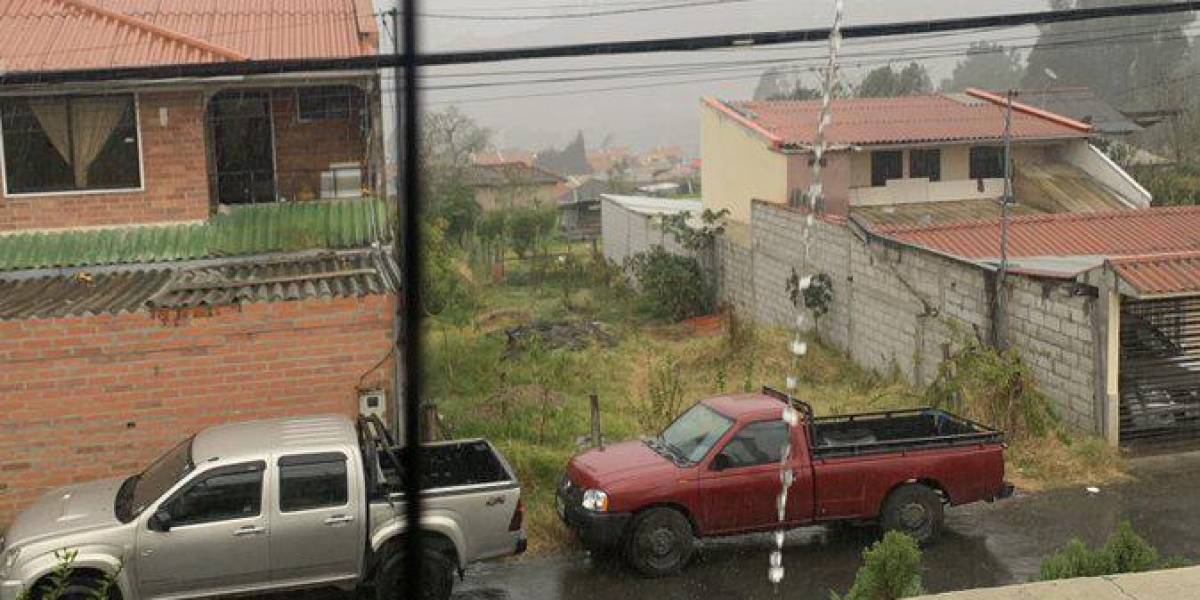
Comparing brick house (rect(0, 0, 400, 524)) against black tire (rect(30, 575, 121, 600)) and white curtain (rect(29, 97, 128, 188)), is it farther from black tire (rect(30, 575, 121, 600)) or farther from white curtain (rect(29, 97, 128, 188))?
black tire (rect(30, 575, 121, 600))

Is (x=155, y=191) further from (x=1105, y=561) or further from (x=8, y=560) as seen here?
(x=1105, y=561)

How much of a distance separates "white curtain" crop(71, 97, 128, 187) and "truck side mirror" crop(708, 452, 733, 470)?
8.39 m

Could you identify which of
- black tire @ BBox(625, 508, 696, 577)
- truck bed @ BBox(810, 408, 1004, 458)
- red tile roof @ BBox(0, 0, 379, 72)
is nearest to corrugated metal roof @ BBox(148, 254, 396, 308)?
red tile roof @ BBox(0, 0, 379, 72)

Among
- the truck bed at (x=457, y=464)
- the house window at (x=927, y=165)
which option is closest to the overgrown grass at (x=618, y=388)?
the truck bed at (x=457, y=464)

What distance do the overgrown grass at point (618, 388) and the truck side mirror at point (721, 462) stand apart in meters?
1.71

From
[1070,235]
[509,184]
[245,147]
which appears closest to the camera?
[245,147]

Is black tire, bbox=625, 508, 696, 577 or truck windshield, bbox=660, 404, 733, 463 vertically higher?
truck windshield, bbox=660, 404, 733, 463

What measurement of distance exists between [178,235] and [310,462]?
5.99 m

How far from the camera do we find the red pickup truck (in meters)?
10.0

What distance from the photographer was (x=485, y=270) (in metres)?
35.4

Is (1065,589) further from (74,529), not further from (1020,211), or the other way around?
(1020,211)

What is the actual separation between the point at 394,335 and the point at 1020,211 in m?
18.4

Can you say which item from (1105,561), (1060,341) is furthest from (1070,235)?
(1105,561)

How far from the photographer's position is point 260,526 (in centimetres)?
884
